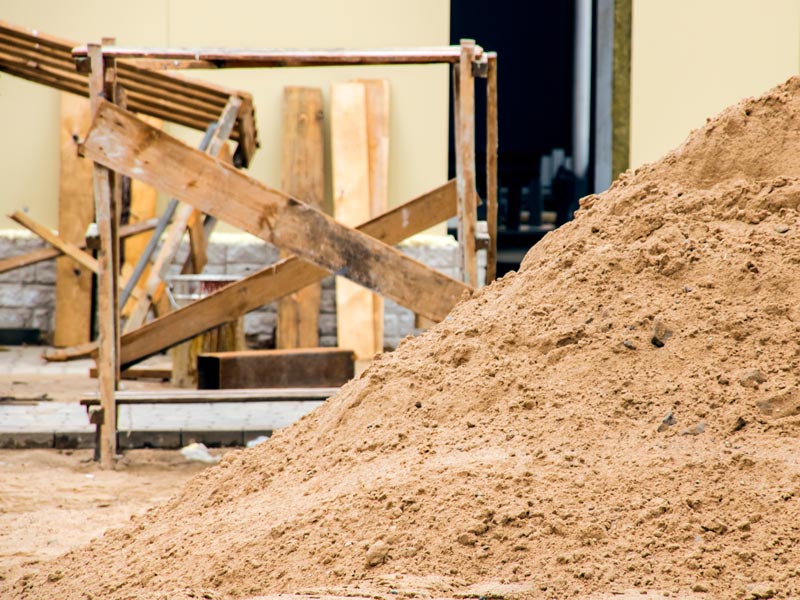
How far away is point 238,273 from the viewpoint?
10.3m

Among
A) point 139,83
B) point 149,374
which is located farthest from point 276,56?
point 149,374

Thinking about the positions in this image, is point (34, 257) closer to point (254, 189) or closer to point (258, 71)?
point (258, 71)

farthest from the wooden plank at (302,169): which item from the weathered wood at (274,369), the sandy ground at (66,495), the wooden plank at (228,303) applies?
the wooden plank at (228,303)

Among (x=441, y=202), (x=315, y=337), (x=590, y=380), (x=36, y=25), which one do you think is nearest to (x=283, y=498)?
(x=590, y=380)

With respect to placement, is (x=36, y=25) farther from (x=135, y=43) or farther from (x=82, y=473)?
(x=82, y=473)

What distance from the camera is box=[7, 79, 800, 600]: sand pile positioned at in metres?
2.63

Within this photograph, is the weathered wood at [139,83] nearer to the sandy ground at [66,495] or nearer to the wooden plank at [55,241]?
the wooden plank at [55,241]

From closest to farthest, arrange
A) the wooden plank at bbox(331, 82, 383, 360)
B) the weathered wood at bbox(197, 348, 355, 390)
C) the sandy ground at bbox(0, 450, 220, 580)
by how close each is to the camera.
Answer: the sandy ground at bbox(0, 450, 220, 580)
the weathered wood at bbox(197, 348, 355, 390)
the wooden plank at bbox(331, 82, 383, 360)

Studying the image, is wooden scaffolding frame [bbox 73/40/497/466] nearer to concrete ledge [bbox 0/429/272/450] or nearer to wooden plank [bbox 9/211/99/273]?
concrete ledge [bbox 0/429/272/450]

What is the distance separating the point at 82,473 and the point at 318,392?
1.27 m

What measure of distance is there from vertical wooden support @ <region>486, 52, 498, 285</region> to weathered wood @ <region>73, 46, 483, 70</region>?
0.78ft

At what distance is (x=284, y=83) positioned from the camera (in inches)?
408

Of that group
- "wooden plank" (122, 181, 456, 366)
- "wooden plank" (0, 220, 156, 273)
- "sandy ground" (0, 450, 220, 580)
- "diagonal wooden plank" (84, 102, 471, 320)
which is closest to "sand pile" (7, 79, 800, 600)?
"sandy ground" (0, 450, 220, 580)

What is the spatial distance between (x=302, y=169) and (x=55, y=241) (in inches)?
89.7
